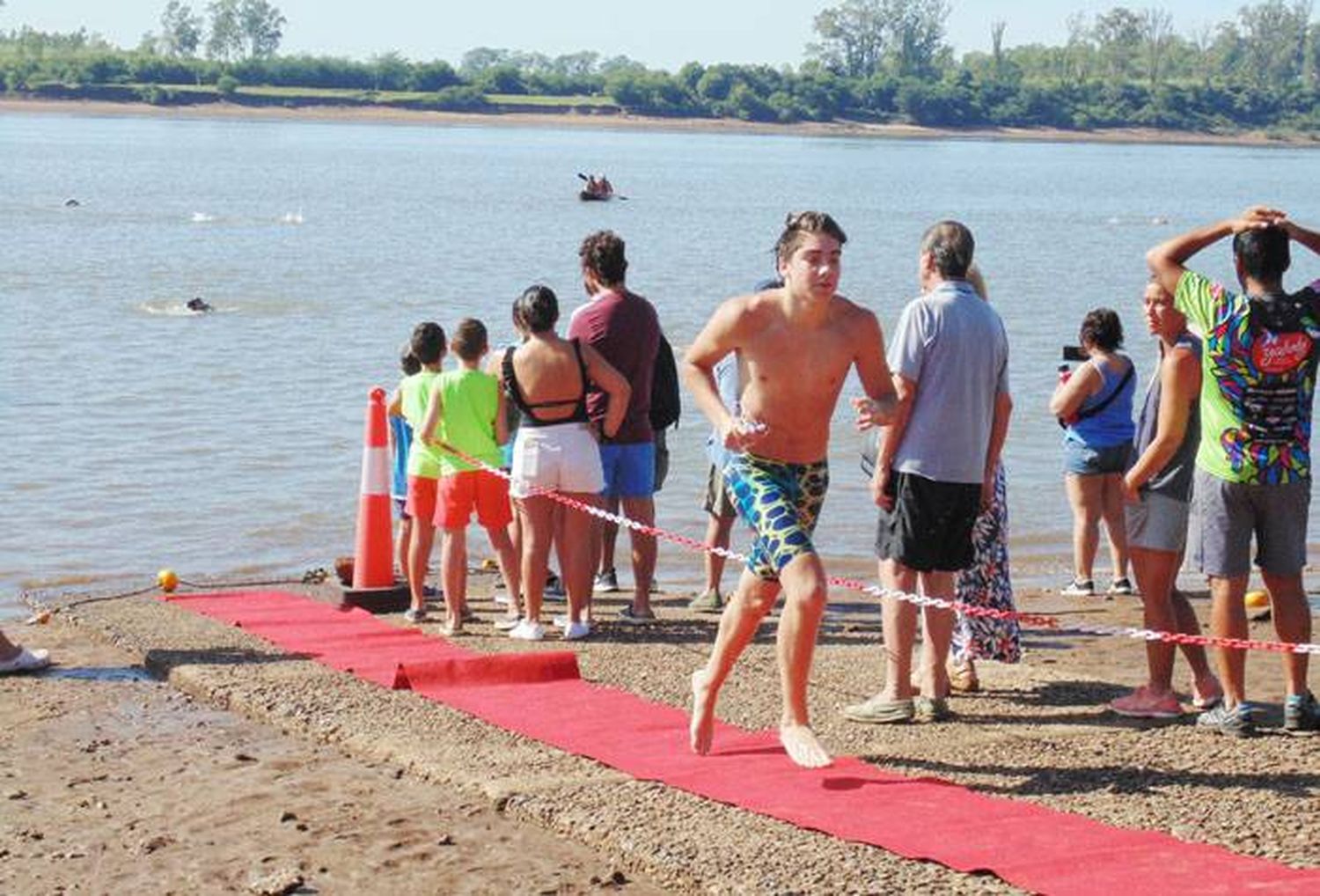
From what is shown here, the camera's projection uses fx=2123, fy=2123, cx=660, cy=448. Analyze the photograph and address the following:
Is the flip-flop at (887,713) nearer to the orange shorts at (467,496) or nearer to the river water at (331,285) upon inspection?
the orange shorts at (467,496)

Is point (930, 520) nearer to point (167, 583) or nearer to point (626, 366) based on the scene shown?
point (626, 366)

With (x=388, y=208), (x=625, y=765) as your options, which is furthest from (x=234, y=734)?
(x=388, y=208)

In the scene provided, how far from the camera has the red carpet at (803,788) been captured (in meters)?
6.01

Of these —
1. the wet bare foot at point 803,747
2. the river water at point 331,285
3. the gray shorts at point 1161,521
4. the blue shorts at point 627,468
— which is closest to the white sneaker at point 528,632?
the blue shorts at point 627,468

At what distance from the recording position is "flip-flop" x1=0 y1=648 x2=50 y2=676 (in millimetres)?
8898

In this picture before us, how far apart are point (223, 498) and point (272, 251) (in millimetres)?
32264

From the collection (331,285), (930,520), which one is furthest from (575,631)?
(331,285)

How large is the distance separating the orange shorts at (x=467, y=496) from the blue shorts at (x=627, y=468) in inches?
24.0

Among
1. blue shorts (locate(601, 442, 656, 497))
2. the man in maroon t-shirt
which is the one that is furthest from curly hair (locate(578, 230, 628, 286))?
blue shorts (locate(601, 442, 656, 497))

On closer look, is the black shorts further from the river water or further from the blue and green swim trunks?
the river water

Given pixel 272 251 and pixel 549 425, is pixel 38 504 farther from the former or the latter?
pixel 272 251

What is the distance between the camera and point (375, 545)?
10570 millimetres

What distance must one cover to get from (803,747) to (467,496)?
325 centimetres

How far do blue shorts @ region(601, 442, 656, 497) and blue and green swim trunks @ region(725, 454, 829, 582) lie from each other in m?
3.03
